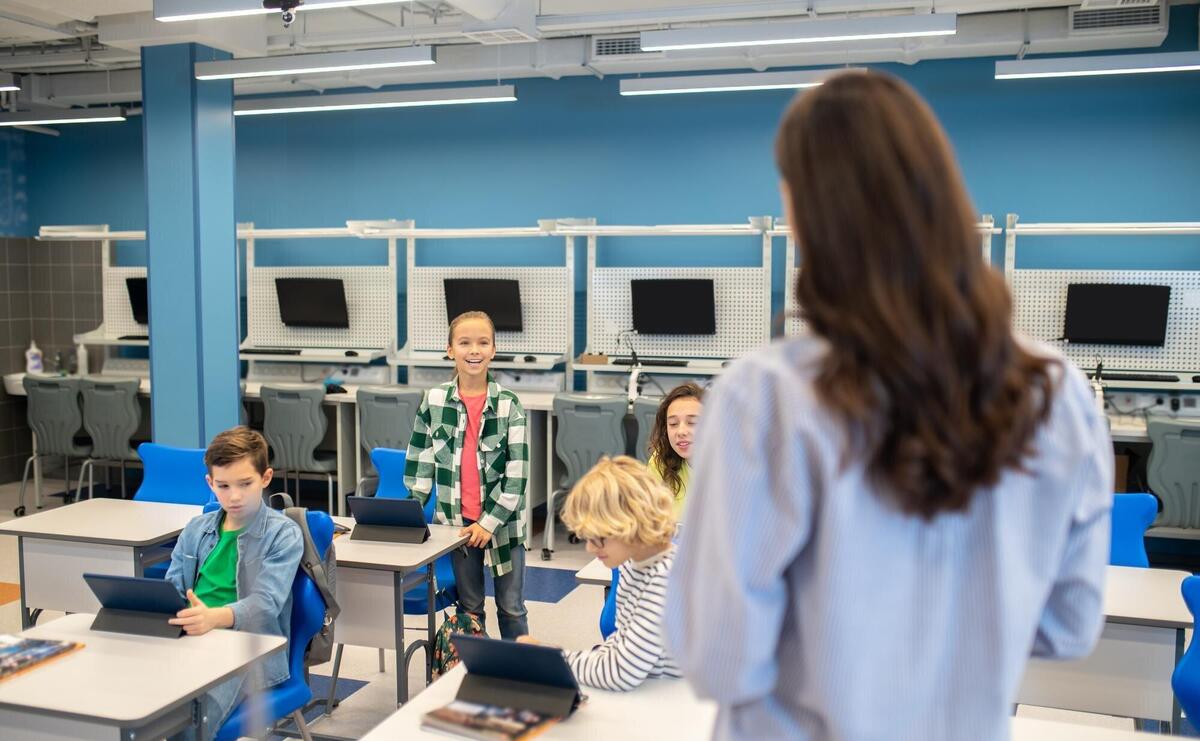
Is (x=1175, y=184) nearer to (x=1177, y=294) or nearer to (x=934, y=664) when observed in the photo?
(x=1177, y=294)

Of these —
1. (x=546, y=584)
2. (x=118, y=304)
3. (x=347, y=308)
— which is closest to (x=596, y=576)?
(x=546, y=584)

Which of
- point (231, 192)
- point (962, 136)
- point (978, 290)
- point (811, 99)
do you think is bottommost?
point (978, 290)

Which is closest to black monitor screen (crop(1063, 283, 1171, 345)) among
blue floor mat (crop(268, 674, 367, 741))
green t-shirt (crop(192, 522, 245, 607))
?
A: blue floor mat (crop(268, 674, 367, 741))

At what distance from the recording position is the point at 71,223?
8781 millimetres

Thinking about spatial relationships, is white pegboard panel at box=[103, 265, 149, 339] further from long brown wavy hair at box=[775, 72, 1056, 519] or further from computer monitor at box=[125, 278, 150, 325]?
long brown wavy hair at box=[775, 72, 1056, 519]

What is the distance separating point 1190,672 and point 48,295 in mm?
8556

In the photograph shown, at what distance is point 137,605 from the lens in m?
2.55

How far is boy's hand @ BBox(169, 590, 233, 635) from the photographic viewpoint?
2488 millimetres

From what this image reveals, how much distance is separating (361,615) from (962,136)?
16.6 ft

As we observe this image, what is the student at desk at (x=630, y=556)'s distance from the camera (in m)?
2.05

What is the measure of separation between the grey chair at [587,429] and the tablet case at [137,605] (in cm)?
348

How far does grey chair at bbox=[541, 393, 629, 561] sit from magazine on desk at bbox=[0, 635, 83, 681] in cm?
365

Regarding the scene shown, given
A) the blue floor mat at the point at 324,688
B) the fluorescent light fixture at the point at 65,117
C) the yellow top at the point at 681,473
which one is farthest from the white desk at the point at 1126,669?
the fluorescent light fixture at the point at 65,117

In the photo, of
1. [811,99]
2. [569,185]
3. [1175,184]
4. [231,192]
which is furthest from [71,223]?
[811,99]
